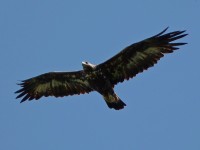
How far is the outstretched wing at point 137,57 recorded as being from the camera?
25.3 meters

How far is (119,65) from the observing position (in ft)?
84.8

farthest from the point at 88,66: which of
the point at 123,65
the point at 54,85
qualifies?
the point at 54,85

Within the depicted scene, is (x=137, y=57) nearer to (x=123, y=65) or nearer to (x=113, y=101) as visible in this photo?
(x=123, y=65)

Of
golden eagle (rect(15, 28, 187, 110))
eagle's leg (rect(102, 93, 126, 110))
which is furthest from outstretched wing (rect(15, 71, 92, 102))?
eagle's leg (rect(102, 93, 126, 110))

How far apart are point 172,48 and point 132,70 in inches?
55.7

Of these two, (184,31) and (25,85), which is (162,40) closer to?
(184,31)

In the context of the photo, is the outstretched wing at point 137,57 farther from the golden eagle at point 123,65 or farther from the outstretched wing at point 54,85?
the outstretched wing at point 54,85

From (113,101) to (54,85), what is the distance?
2447 mm

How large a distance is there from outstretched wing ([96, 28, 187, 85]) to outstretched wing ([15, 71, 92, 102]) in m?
1.00

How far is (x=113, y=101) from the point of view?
84.3 ft

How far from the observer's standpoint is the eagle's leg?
2562cm

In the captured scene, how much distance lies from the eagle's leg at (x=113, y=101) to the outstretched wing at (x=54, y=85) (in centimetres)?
106

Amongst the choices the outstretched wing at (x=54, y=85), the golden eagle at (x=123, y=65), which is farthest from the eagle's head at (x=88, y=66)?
the outstretched wing at (x=54, y=85)

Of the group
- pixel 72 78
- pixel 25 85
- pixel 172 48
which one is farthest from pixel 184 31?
pixel 25 85
